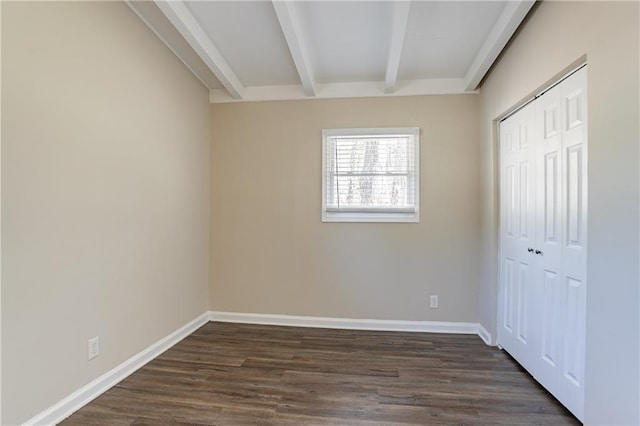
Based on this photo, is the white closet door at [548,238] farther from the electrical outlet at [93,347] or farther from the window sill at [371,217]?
the electrical outlet at [93,347]

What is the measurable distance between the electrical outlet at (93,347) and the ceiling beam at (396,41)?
3029 millimetres

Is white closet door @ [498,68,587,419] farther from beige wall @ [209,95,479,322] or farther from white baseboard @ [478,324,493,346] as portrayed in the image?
beige wall @ [209,95,479,322]

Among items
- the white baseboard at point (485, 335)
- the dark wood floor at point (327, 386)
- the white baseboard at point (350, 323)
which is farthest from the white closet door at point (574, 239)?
the white baseboard at point (350, 323)

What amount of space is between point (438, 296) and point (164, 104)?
325 centimetres

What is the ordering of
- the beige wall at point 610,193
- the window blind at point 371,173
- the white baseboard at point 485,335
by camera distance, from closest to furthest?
the beige wall at point 610,193, the white baseboard at point 485,335, the window blind at point 371,173

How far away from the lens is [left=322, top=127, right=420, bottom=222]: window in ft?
11.3

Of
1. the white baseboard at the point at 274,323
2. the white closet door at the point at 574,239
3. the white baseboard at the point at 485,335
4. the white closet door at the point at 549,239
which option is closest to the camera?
the white closet door at the point at 574,239

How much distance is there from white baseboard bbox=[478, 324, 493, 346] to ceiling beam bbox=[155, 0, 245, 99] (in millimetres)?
3522

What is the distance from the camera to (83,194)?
2043 millimetres

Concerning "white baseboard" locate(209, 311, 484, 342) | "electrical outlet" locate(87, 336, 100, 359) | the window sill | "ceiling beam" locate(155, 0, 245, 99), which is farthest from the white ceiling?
"white baseboard" locate(209, 311, 484, 342)

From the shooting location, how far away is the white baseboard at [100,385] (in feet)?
5.99

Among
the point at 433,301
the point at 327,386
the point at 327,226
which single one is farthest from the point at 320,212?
the point at 327,386

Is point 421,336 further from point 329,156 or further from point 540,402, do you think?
point 329,156

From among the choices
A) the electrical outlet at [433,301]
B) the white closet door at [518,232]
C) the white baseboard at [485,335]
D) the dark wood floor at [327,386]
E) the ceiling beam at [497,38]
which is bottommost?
the dark wood floor at [327,386]
